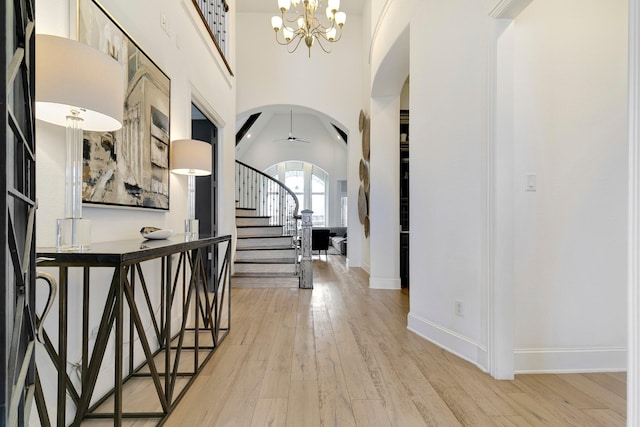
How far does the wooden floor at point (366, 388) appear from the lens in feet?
5.25

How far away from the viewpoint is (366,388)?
6.14 ft

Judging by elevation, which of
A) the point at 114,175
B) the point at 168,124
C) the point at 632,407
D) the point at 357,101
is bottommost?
the point at 632,407

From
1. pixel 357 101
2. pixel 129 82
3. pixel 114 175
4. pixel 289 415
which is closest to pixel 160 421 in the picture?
pixel 289 415

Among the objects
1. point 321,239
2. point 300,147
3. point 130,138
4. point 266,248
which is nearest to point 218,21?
point 130,138

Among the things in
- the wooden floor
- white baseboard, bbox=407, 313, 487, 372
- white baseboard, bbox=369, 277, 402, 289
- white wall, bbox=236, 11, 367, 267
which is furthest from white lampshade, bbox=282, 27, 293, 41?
white baseboard, bbox=407, 313, 487, 372

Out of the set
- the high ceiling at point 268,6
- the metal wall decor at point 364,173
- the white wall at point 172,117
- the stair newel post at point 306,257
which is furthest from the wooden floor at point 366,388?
the high ceiling at point 268,6

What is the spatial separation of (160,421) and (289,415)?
60 cm

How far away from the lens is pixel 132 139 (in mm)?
2047

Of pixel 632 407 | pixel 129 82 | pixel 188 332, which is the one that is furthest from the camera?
pixel 188 332

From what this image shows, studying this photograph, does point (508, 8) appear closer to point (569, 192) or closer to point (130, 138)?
point (569, 192)

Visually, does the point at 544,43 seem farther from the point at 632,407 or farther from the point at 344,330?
the point at 344,330

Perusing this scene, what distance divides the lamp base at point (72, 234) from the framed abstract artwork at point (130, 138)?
0.37m

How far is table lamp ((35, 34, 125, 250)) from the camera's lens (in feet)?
3.76

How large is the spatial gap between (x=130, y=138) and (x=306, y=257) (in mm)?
2998
